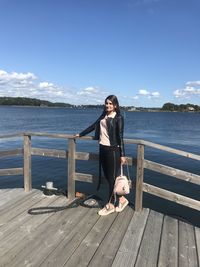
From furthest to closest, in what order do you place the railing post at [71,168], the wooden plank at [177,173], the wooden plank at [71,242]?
the railing post at [71,168] < the wooden plank at [177,173] < the wooden plank at [71,242]

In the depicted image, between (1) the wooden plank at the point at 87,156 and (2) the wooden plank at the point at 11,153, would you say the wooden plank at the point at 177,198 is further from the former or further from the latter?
(2) the wooden plank at the point at 11,153

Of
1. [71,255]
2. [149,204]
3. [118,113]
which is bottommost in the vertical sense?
[149,204]

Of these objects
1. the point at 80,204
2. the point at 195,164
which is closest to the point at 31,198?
the point at 80,204

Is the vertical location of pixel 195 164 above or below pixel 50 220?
below

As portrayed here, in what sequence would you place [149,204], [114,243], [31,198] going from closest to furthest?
[114,243]
[31,198]
[149,204]

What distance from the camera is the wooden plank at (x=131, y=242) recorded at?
11.6 feet

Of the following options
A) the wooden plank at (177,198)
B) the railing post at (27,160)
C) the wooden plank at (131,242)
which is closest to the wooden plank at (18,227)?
the railing post at (27,160)

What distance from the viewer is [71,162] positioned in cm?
555

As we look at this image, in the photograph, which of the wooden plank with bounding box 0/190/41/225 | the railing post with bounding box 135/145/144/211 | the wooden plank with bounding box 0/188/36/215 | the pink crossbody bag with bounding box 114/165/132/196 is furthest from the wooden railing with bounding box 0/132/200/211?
the wooden plank with bounding box 0/190/41/225

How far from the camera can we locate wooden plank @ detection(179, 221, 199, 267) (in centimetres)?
357

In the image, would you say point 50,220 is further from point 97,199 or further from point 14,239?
point 97,199

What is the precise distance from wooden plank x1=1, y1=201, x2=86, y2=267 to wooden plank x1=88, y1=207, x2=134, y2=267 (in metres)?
0.56

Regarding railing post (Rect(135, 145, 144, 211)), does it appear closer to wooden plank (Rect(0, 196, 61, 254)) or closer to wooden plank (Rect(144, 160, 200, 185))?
wooden plank (Rect(144, 160, 200, 185))

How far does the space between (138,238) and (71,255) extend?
3.29 ft
